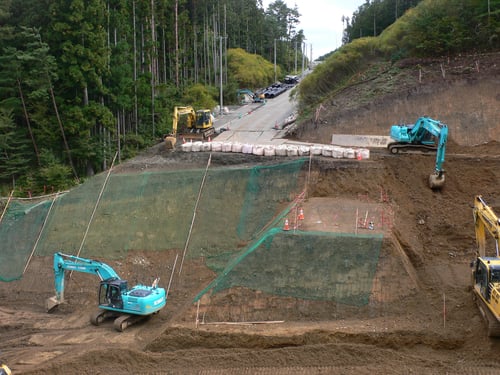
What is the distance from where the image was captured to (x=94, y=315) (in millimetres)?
17047

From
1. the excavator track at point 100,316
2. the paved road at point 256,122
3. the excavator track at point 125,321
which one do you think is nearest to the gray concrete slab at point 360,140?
the paved road at point 256,122

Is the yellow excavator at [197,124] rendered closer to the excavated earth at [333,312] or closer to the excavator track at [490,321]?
the excavated earth at [333,312]

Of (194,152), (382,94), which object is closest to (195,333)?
(194,152)

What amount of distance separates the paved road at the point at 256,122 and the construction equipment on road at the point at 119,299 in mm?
13373

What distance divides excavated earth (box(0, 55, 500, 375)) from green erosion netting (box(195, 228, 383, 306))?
0.92 feet

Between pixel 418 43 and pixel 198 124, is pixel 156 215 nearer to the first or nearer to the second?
pixel 198 124

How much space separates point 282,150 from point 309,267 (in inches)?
331

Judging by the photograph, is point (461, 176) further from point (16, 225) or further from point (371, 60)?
point (16, 225)

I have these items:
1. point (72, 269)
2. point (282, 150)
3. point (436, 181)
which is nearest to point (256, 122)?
point (282, 150)

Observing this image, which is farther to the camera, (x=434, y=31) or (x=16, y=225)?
(x=434, y=31)

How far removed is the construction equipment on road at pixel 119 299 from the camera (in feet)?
53.4

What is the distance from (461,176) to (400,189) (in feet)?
8.90

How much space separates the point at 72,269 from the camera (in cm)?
1758

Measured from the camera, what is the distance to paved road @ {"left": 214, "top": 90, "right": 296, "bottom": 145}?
3032cm
